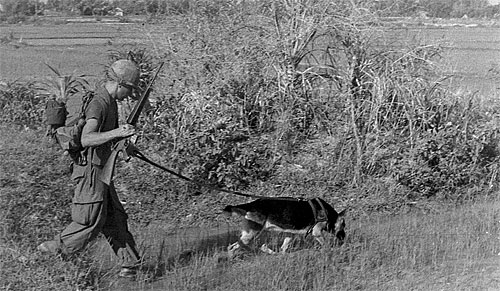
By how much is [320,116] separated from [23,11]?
284 inches

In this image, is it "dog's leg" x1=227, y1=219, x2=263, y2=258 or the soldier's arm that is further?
"dog's leg" x1=227, y1=219, x2=263, y2=258

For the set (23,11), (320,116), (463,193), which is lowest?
(463,193)

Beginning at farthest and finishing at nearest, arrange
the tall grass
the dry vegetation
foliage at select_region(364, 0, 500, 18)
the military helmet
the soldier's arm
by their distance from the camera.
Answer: foliage at select_region(364, 0, 500, 18) < the dry vegetation < the tall grass < the military helmet < the soldier's arm

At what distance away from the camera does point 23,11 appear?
45.4 ft

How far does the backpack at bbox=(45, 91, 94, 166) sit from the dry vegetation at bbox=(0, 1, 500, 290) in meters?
1.53

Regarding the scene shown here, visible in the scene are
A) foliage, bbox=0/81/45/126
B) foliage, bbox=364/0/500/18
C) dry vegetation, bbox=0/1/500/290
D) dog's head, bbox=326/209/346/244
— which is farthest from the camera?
foliage, bbox=364/0/500/18

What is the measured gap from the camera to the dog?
690 centimetres

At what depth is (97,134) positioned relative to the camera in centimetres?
525

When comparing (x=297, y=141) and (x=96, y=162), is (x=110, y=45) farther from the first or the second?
(x=96, y=162)

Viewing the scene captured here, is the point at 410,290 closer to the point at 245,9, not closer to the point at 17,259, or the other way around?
the point at 17,259

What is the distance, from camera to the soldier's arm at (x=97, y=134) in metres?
5.16

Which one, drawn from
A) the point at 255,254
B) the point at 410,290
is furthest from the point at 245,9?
the point at 410,290

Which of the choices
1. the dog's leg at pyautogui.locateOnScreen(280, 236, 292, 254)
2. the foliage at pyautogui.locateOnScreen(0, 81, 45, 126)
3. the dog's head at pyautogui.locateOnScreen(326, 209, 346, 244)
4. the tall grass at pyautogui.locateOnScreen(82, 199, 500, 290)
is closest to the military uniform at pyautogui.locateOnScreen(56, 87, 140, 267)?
the tall grass at pyautogui.locateOnScreen(82, 199, 500, 290)

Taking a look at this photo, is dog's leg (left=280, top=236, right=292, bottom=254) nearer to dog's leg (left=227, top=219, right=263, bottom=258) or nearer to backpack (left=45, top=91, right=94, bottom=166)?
dog's leg (left=227, top=219, right=263, bottom=258)
